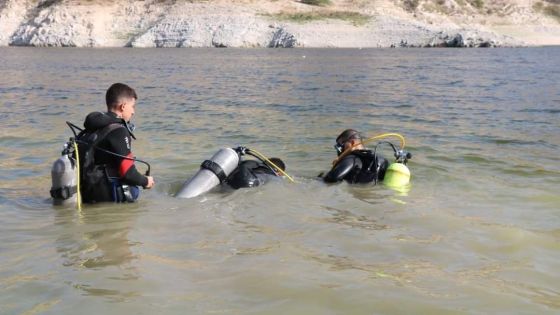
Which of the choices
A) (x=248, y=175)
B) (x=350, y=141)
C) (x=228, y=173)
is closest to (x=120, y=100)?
(x=228, y=173)

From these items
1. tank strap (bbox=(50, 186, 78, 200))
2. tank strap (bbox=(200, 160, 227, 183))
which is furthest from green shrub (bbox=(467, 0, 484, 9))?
tank strap (bbox=(50, 186, 78, 200))

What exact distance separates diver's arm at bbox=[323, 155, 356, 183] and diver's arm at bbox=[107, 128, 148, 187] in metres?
2.47

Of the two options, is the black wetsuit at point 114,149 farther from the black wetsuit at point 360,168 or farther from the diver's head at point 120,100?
the black wetsuit at point 360,168

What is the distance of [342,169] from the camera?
764 cm

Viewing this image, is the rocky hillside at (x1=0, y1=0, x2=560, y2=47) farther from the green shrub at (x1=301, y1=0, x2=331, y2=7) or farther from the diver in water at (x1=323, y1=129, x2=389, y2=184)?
the diver in water at (x1=323, y1=129, x2=389, y2=184)

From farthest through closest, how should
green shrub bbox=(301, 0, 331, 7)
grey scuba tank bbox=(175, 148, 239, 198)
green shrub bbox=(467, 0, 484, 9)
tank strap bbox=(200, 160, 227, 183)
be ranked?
green shrub bbox=(467, 0, 484, 9)
green shrub bbox=(301, 0, 331, 7)
tank strap bbox=(200, 160, 227, 183)
grey scuba tank bbox=(175, 148, 239, 198)

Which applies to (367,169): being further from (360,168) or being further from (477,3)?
(477,3)

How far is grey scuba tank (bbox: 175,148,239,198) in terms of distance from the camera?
7369mm

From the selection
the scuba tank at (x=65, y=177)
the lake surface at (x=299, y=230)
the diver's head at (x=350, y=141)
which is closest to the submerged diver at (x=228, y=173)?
the lake surface at (x=299, y=230)

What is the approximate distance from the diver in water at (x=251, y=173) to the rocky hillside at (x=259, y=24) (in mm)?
55858

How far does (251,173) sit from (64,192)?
2418 millimetres

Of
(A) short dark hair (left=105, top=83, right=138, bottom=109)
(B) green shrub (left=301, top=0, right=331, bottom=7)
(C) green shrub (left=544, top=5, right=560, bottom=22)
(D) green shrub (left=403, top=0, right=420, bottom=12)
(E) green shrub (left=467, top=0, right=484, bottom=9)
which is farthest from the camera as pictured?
(C) green shrub (left=544, top=5, right=560, bottom=22)

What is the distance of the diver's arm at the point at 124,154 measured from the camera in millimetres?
6047

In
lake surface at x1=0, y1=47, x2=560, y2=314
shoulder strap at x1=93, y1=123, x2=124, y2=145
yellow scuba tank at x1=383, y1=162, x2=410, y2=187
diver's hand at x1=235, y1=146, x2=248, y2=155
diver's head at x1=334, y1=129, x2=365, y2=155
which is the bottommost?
lake surface at x1=0, y1=47, x2=560, y2=314
